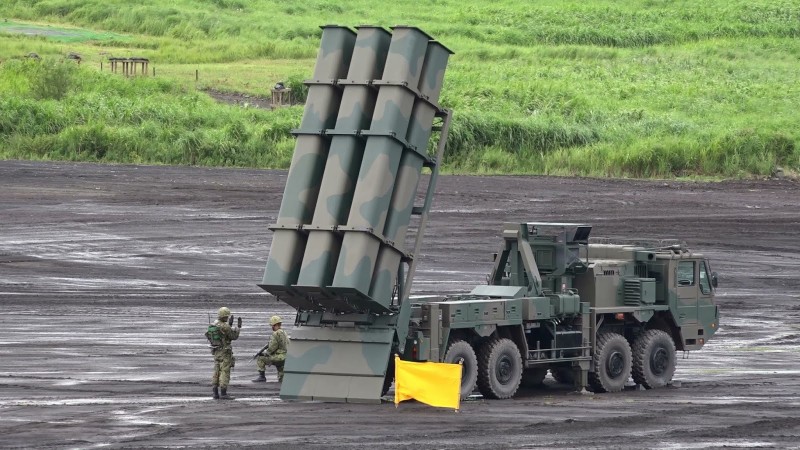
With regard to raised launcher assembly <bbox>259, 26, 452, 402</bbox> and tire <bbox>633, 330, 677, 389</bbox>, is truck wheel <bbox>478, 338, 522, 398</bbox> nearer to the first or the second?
raised launcher assembly <bbox>259, 26, 452, 402</bbox>

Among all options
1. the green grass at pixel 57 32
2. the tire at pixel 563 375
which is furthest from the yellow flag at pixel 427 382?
the green grass at pixel 57 32

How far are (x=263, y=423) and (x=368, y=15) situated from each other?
8175 centimetres

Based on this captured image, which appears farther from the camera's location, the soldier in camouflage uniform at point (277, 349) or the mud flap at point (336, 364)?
the soldier in camouflage uniform at point (277, 349)

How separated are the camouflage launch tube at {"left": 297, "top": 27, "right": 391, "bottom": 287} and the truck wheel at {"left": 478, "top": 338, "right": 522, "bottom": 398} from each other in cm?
252

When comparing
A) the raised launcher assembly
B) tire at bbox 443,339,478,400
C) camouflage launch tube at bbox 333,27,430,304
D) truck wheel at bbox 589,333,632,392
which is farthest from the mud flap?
truck wheel at bbox 589,333,632,392

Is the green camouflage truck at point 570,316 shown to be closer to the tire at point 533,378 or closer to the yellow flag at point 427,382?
the tire at point 533,378

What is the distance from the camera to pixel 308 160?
71.2 feet

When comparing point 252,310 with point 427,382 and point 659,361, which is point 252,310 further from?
point 427,382

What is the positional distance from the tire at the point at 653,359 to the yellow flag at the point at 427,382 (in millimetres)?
4492

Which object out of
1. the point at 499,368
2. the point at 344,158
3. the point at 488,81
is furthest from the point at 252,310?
the point at 488,81

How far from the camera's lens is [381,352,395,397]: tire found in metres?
21.4

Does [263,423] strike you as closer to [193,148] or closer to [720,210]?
[720,210]

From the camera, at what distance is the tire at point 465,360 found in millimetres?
21422

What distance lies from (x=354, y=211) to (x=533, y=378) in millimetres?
4797
